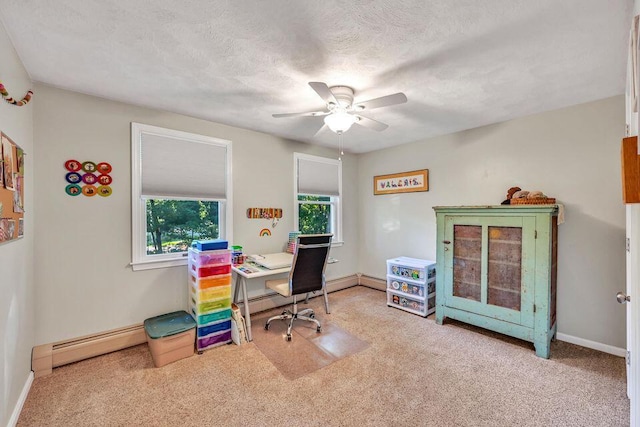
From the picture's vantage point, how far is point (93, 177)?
2479mm

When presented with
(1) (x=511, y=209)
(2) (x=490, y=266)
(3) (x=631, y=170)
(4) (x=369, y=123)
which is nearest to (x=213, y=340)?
(4) (x=369, y=123)

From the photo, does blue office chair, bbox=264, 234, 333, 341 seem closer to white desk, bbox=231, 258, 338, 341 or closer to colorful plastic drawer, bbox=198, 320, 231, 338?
white desk, bbox=231, 258, 338, 341

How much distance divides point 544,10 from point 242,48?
1704 mm

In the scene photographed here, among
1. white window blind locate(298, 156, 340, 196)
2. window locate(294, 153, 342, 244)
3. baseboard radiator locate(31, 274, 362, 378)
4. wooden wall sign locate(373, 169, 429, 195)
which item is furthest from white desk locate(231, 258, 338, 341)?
wooden wall sign locate(373, 169, 429, 195)

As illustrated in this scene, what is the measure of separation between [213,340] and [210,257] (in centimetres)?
80

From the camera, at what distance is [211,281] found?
2619 millimetres

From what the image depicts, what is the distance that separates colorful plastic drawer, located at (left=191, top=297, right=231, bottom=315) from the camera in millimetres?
2570

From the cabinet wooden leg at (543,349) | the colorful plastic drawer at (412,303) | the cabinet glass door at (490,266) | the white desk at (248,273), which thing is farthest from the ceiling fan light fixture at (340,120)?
the cabinet wooden leg at (543,349)

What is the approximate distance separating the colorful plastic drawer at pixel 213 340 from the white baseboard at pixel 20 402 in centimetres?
113

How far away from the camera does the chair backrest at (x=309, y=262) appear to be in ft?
9.06

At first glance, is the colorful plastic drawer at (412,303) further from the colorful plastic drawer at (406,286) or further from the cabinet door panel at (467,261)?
the cabinet door panel at (467,261)

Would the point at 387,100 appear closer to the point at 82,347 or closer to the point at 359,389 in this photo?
the point at 359,389

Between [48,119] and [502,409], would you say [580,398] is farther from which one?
[48,119]

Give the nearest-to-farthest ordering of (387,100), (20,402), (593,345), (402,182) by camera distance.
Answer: (20,402) → (387,100) → (593,345) → (402,182)
